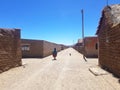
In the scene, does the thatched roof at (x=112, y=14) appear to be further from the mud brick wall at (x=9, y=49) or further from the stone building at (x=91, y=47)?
the stone building at (x=91, y=47)

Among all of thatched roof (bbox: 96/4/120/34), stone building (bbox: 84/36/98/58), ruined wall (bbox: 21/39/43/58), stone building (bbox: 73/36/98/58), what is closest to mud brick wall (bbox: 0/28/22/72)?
thatched roof (bbox: 96/4/120/34)

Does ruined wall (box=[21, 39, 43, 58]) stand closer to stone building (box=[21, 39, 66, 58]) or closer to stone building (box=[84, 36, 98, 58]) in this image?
stone building (box=[21, 39, 66, 58])

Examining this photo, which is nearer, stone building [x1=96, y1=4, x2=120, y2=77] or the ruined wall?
stone building [x1=96, y1=4, x2=120, y2=77]

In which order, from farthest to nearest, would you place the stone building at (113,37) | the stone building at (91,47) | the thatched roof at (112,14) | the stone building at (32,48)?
the stone building at (91,47) → the stone building at (32,48) → the thatched roof at (112,14) → the stone building at (113,37)

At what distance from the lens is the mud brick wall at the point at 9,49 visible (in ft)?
53.3

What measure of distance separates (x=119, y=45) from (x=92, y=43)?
22.6 metres

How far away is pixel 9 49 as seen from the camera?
18.0 meters

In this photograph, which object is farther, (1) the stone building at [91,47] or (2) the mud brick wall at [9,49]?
(1) the stone building at [91,47]

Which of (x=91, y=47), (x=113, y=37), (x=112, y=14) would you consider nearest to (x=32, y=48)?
(x=91, y=47)

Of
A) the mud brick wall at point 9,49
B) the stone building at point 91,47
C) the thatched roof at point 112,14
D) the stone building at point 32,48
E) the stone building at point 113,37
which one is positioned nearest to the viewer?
the stone building at point 113,37

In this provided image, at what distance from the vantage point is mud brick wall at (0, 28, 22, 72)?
1625 cm

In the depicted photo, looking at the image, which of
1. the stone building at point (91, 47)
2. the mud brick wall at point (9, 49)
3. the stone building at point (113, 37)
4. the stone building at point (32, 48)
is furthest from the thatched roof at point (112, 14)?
the stone building at point (32, 48)

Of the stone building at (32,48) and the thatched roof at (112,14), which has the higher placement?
the thatched roof at (112,14)

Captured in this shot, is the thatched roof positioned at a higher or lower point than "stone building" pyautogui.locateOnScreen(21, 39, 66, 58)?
higher
